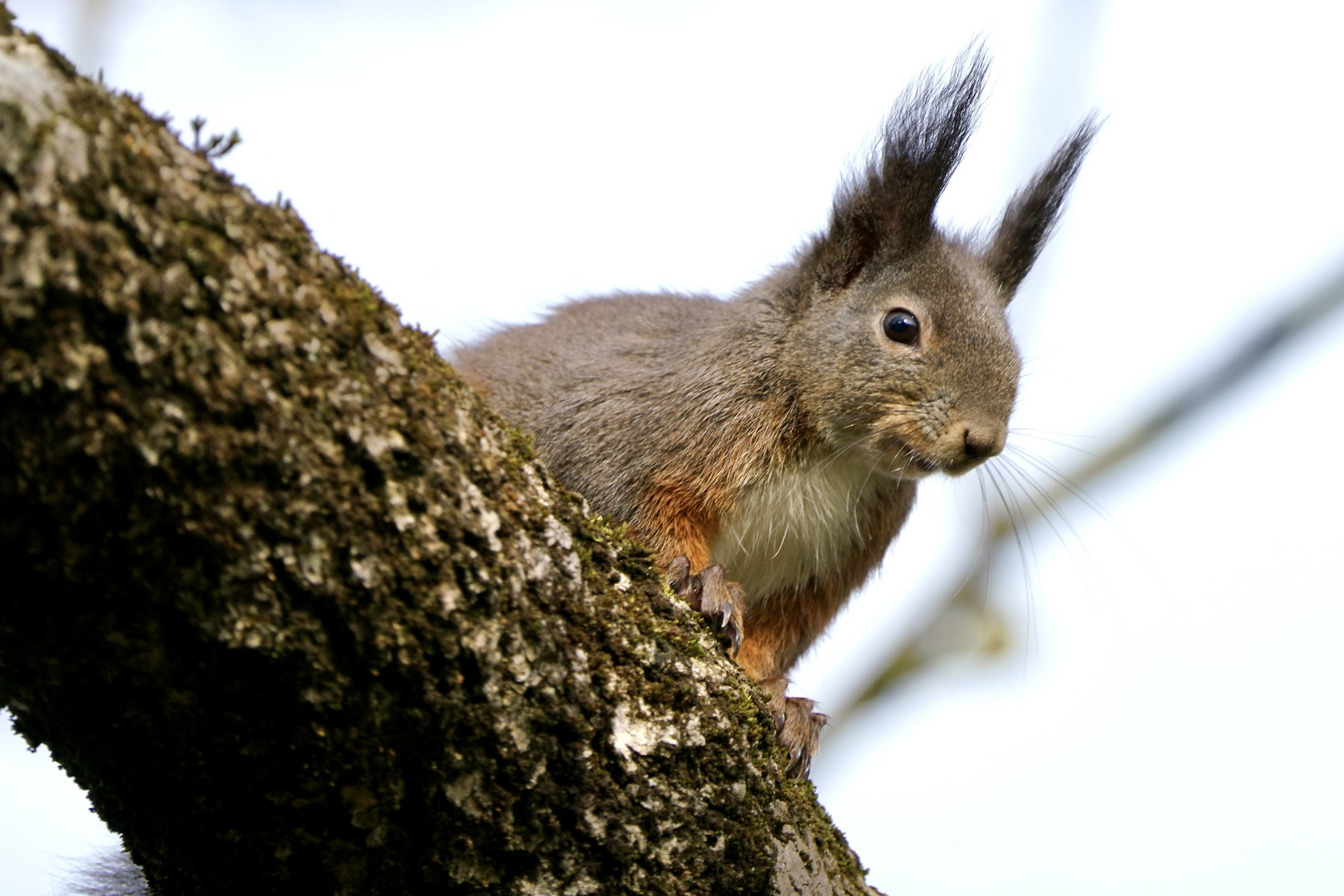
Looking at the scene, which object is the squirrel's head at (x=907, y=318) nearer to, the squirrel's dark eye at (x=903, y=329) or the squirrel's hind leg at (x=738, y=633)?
the squirrel's dark eye at (x=903, y=329)

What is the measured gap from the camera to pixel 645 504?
407 centimetres

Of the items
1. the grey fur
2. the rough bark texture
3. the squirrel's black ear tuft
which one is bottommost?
the rough bark texture

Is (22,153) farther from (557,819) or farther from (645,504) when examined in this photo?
(645,504)

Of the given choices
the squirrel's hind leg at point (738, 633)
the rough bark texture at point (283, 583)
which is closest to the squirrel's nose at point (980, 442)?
the squirrel's hind leg at point (738, 633)

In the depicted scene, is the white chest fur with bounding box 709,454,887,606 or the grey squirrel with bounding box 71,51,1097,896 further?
the white chest fur with bounding box 709,454,887,606

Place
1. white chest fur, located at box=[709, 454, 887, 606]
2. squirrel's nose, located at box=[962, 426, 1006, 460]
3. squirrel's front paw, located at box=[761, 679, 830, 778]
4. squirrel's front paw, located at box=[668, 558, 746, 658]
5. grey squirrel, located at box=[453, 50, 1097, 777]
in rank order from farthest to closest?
1. white chest fur, located at box=[709, 454, 887, 606]
2. grey squirrel, located at box=[453, 50, 1097, 777]
3. squirrel's nose, located at box=[962, 426, 1006, 460]
4. squirrel's front paw, located at box=[761, 679, 830, 778]
5. squirrel's front paw, located at box=[668, 558, 746, 658]

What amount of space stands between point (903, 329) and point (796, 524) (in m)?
0.84

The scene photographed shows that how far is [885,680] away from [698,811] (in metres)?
4.01

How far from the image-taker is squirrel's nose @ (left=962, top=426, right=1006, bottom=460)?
3.97 metres

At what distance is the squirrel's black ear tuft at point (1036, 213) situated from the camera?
4.85 m

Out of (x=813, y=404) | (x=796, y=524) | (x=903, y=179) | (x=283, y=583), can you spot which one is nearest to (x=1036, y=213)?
(x=903, y=179)

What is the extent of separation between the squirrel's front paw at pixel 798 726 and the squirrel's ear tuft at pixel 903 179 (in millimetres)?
1657

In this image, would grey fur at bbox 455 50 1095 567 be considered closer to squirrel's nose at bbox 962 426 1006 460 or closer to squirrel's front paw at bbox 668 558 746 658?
squirrel's nose at bbox 962 426 1006 460

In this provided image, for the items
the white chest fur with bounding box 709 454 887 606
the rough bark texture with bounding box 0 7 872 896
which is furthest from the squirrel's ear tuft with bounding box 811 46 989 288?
the rough bark texture with bounding box 0 7 872 896
